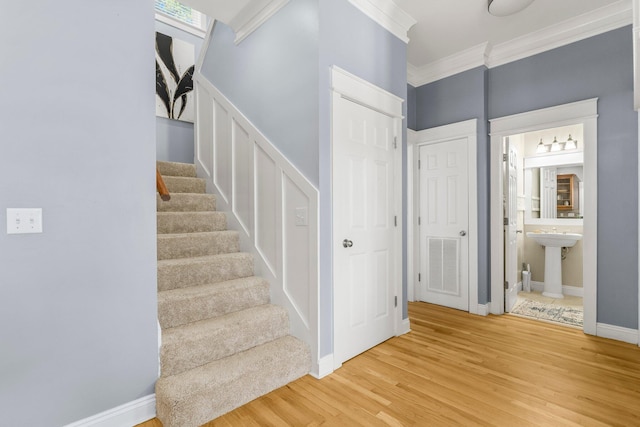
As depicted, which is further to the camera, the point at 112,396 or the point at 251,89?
the point at 251,89

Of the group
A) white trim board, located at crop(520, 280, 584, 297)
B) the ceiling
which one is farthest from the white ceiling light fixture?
white trim board, located at crop(520, 280, 584, 297)

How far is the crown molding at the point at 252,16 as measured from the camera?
2.63m

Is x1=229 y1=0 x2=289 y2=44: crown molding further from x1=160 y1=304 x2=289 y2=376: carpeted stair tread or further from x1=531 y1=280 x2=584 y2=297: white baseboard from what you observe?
x1=531 y1=280 x2=584 y2=297: white baseboard

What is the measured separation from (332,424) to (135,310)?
1.27 meters

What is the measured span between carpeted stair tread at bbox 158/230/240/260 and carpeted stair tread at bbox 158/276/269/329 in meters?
0.40

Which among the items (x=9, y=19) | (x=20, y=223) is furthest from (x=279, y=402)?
(x=9, y=19)

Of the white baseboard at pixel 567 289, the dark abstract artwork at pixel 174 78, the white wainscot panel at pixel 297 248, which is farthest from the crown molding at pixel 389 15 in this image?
the white baseboard at pixel 567 289

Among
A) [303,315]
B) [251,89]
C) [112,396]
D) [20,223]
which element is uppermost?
[251,89]

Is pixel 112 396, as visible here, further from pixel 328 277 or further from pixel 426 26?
pixel 426 26

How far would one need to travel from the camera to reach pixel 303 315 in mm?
2322

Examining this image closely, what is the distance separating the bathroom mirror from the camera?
179 inches

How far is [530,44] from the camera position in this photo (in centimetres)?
331

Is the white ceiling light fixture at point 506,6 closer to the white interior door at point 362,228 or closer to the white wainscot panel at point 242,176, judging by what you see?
the white interior door at point 362,228

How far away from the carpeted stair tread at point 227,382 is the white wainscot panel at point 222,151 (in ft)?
5.61
